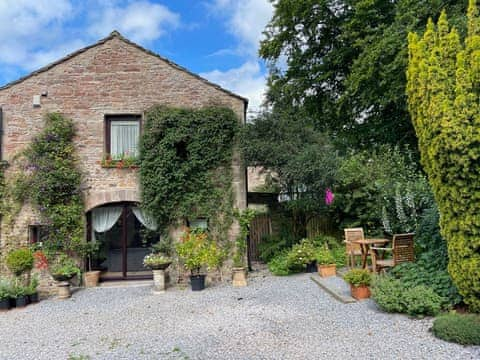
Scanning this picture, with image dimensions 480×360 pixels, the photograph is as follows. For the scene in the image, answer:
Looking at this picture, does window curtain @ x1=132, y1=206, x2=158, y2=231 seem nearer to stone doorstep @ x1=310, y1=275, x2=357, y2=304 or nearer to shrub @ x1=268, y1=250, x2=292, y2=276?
shrub @ x1=268, y1=250, x2=292, y2=276

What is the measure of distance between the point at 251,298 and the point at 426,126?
4637mm

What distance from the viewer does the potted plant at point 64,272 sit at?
8711 millimetres

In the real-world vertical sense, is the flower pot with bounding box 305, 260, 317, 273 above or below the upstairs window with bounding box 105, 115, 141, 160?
below

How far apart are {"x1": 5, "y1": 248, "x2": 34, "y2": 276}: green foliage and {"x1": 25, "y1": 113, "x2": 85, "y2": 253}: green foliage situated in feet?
2.13

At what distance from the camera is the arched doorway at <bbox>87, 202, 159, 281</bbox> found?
9992 mm

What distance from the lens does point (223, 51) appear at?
1357 centimetres

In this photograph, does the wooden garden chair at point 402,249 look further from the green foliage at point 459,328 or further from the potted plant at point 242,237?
the potted plant at point 242,237

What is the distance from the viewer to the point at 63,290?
870cm

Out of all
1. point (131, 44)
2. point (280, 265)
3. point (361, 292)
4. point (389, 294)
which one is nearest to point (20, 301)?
point (280, 265)

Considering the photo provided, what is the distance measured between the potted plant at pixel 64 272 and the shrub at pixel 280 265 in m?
5.04

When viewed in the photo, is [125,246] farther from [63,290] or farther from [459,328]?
[459,328]

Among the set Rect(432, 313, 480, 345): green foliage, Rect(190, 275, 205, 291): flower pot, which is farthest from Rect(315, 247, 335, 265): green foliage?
Rect(432, 313, 480, 345): green foliage

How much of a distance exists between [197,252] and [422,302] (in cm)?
517

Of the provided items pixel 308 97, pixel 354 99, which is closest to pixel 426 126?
pixel 354 99
